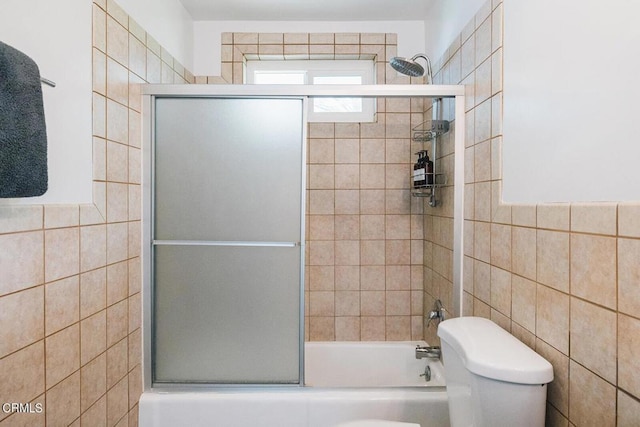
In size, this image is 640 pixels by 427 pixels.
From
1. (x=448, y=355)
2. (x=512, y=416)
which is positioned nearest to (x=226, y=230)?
(x=448, y=355)

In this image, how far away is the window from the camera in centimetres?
260

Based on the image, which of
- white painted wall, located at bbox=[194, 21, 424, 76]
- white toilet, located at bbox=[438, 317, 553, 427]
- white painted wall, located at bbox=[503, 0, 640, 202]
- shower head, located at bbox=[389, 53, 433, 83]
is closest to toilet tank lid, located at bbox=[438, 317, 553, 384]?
white toilet, located at bbox=[438, 317, 553, 427]

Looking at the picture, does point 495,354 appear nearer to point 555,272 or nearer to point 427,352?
point 555,272

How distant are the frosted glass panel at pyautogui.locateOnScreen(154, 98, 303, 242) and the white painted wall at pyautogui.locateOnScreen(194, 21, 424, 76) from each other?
3.15 ft

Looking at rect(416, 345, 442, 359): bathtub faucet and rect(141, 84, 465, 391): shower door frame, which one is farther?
rect(416, 345, 442, 359): bathtub faucet

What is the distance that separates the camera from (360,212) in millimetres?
2549

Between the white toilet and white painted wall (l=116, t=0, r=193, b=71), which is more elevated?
white painted wall (l=116, t=0, r=193, b=71)

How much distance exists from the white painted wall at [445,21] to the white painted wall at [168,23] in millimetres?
1487

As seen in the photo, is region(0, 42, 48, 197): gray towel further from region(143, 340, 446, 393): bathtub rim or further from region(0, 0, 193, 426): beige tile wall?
region(143, 340, 446, 393): bathtub rim

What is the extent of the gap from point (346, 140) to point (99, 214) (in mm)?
1595

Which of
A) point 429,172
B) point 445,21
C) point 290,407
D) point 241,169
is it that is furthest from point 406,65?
point 290,407

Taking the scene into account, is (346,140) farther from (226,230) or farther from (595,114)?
(595,114)

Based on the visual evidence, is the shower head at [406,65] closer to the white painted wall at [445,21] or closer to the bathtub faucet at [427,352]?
the white painted wall at [445,21]

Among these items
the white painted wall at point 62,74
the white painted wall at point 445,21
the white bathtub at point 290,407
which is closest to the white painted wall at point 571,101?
the white painted wall at point 445,21
